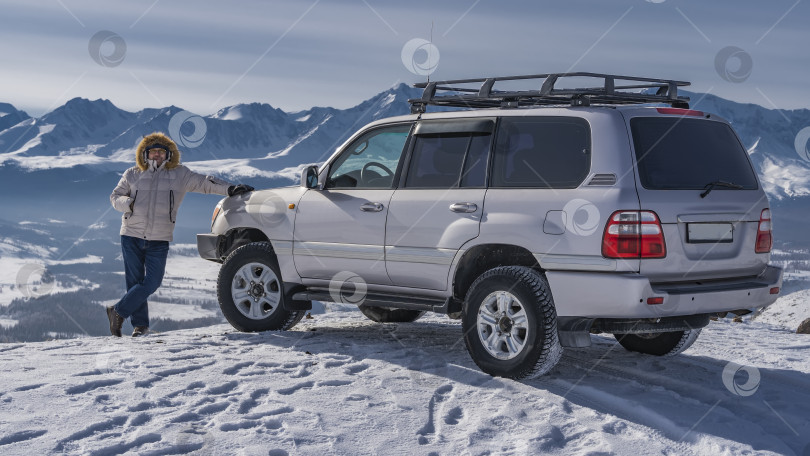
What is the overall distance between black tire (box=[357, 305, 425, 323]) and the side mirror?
2.14 meters

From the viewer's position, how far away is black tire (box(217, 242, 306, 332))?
25.9ft

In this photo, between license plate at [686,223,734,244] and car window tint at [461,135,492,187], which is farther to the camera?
car window tint at [461,135,492,187]

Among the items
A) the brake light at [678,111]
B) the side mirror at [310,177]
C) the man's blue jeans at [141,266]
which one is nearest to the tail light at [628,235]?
the brake light at [678,111]

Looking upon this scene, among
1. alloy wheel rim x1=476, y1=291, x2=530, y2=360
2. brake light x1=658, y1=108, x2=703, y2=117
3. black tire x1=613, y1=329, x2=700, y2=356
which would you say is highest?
brake light x1=658, y1=108, x2=703, y2=117

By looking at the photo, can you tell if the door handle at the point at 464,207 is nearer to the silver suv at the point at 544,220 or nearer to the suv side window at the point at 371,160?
the silver suv at the point at 544,220

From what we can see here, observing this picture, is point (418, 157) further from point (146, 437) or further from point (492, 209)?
point (146, 437)

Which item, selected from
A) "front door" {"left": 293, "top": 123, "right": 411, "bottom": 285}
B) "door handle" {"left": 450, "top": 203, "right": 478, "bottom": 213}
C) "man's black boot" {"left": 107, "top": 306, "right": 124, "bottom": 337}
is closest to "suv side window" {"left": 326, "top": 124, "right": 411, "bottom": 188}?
"front door" {"left": 293, "top": 123, "right": 411, "bottom": 285}

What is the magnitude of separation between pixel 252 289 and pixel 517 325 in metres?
3.20

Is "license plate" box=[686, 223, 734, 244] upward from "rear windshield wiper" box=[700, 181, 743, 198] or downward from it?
downward

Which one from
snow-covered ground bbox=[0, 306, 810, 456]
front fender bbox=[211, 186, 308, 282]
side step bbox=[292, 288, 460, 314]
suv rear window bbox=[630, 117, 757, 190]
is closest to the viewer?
snow-covered ground bbox=[0, 306, 810, 456]

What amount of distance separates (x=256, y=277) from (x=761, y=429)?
4791 mm

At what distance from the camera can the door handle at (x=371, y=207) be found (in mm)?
6863

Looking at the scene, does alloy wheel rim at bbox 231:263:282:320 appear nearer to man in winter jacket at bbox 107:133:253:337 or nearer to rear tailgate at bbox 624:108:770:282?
man in winter jacket at bbox 107:133:253:337

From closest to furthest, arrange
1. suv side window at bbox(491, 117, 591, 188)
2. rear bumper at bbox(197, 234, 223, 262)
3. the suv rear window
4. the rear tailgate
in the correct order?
the rear tailgate → the suv rear window → suv side window at bbox(491, 117, 591, 188) → rear bumper at bbox(197, 234, 223, 262)
